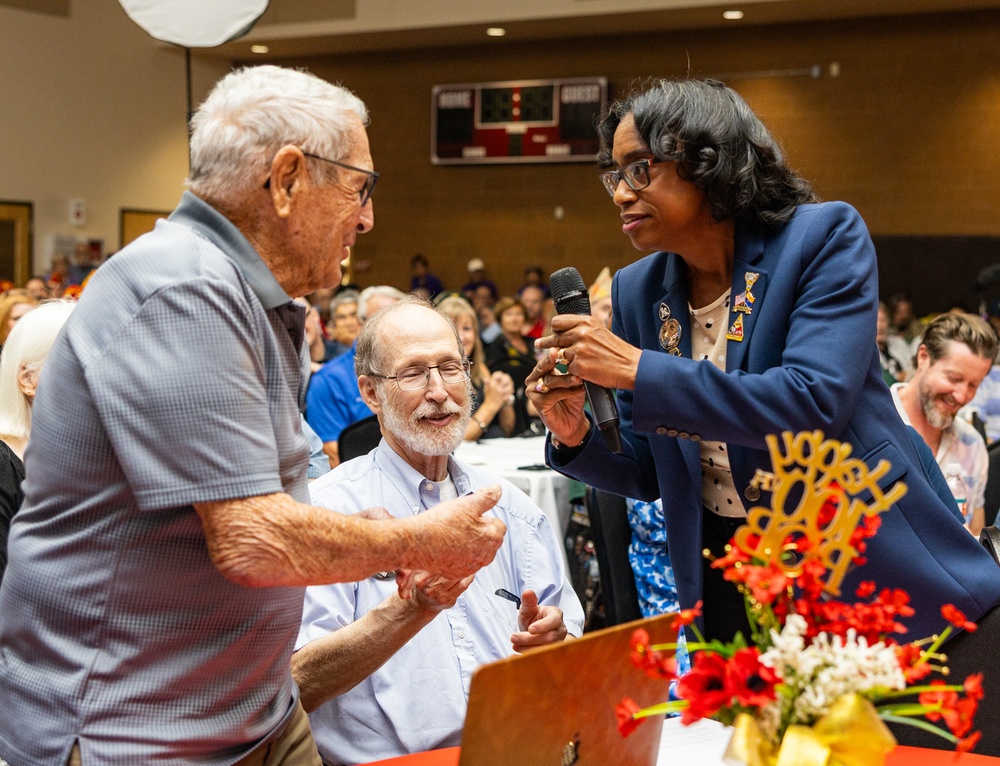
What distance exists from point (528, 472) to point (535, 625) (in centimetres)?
276

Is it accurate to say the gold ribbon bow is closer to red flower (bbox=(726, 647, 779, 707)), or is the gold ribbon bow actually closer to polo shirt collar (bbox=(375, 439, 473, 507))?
red flower (bbox=(726, 647, 779, 707))

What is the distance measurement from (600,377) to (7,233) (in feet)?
44.5

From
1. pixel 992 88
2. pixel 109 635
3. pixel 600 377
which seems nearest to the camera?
pixel 109 635

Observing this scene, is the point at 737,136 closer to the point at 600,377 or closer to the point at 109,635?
the point at 600,377

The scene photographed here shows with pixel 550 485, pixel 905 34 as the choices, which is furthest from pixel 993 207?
pixel 550 485

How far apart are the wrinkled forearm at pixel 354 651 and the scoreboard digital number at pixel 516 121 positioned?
11.8 meters

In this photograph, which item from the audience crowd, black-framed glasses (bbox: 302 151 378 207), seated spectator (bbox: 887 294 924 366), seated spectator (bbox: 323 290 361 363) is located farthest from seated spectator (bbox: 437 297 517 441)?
seated spectator (bbox: 887 294 924 366)

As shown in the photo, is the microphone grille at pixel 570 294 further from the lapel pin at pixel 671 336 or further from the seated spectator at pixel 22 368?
the seated spectator at pixel 22 368

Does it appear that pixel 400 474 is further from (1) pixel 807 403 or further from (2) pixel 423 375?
(1) pixel 807 403

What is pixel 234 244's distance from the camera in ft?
4.02

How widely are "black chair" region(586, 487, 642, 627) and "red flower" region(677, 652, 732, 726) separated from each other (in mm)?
2378

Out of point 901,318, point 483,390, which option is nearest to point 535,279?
point 901,318

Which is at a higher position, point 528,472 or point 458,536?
point 458,536

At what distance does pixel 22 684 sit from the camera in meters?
1.20
